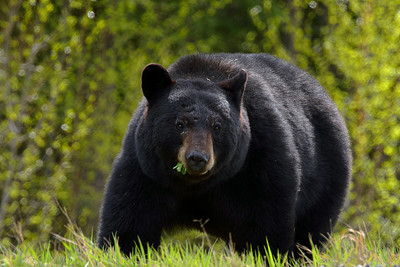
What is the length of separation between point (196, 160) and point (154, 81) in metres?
0.74

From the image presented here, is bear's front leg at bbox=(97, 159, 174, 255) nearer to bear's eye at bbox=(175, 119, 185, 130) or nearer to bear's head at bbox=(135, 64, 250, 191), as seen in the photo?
bear's head at bbox=(135, 64, 250, 191)

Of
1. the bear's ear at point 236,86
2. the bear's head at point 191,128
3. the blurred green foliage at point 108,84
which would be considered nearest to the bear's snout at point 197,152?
the bear's head at point 191,128

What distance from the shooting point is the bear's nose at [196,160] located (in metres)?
4.65

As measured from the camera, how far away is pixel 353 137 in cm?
998

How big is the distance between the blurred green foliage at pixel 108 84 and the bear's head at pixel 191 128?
4.15 m

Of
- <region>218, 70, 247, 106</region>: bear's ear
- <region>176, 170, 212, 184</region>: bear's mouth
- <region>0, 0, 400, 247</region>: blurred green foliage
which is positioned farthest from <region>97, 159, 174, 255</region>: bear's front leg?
<region>0, 0, 400, 247</region>: blurred green foliage

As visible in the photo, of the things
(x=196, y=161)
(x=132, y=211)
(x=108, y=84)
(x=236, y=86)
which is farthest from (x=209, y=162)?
(x=108, y=84)

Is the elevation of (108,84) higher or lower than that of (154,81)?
lower

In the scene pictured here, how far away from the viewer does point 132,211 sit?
521cm

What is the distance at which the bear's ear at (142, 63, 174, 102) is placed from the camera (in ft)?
16.6

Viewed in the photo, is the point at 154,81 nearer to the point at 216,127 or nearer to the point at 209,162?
the point at 216,127

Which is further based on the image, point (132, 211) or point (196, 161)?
point (132, 211)

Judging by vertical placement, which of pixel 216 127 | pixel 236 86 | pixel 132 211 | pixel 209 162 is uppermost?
pixel 236 86

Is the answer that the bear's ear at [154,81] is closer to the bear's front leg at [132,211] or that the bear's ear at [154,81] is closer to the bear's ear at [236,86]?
the bear's ear at [236,86]
